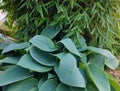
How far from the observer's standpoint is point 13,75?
1635 mm

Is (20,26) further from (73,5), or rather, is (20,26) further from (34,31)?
(73,5)

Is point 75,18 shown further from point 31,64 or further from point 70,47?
point 31,64

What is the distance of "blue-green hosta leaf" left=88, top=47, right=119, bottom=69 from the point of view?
1717 millimetres

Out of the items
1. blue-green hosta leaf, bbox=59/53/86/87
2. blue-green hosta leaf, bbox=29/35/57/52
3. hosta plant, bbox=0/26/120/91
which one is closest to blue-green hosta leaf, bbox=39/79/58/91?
hosta plant, bbox=0/26/120/91

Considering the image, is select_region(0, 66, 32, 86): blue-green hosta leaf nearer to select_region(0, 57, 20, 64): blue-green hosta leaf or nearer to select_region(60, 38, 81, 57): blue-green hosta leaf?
select_region(0, 57, 20, 64): blue-green hosta leaf

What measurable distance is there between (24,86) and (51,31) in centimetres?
49

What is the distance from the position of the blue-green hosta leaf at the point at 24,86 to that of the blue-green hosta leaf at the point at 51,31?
398mm

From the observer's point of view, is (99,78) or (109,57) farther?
(109,57)

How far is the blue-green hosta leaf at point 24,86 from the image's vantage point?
5.26 feet

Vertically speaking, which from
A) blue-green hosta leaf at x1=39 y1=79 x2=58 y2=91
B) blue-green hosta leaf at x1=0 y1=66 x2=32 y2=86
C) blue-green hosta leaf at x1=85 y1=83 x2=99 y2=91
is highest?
blue-green hosta leaf at x1=0 y1=66 x2=32 y2=86

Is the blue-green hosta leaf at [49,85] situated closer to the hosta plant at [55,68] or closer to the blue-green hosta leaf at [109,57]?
the hosta plant at [55,68]

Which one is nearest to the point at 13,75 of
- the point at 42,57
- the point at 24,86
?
the point at 24,86

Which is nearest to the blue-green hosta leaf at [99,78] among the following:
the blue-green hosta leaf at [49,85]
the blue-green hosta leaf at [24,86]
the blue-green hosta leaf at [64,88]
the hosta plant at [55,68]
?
the hosta plant at [55,68]

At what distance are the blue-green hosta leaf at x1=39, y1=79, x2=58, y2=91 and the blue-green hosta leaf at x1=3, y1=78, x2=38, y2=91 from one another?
0.22 feet
